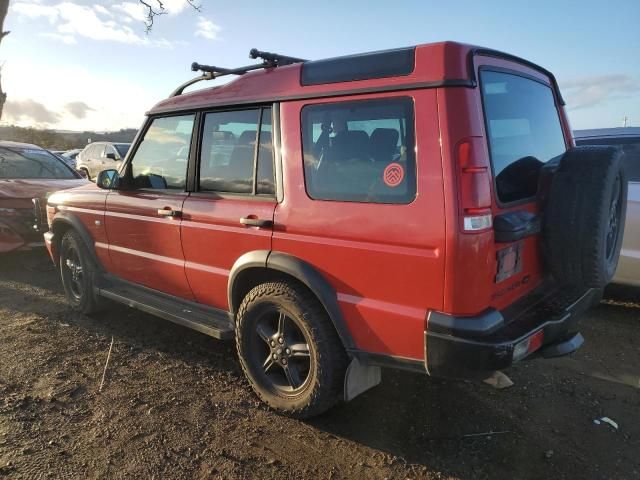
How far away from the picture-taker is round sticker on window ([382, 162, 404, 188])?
7.71ft

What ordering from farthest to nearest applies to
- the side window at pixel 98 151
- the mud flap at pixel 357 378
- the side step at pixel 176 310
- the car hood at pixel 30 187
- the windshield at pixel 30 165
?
the side window at pixel 98 151 → the windshield at pixel 30 165 → the car hood at pixel 30 187 → the side step at pixel 176 310 → the mud flap at pixel 357 378

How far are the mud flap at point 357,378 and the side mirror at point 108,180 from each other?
8.68ft

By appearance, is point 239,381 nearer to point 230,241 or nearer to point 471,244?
point 230,241

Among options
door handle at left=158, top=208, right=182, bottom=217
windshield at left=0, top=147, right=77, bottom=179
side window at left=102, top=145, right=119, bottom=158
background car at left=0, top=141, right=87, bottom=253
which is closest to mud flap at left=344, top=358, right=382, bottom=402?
door handle at left=158, top=208, right=182, bottom=217

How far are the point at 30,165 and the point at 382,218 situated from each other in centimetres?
691

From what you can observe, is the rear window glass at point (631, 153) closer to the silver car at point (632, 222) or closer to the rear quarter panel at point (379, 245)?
the silver car at point (632, 222)

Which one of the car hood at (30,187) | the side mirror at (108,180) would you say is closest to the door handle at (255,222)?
the side mirror at (108,180)

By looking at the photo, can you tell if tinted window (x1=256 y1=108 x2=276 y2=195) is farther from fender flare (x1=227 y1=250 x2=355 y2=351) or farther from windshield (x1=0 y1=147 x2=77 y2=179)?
windshield (x1=0 y1=147 x2=77 y2=179)

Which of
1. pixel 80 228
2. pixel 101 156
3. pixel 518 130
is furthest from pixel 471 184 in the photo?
pixel 101 156

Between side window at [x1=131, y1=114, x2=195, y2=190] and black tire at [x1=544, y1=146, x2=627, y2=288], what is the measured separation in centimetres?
245

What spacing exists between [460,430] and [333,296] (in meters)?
1.13

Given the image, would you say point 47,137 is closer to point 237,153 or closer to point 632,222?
point 237,153

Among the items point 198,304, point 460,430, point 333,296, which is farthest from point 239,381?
point 460,430

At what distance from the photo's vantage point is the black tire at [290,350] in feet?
8.92
